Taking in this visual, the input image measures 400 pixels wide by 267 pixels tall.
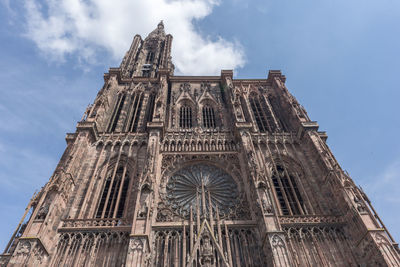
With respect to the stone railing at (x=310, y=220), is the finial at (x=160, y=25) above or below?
above

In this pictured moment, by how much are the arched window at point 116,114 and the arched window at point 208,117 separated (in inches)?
322

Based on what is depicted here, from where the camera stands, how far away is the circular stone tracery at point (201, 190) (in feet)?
56.3

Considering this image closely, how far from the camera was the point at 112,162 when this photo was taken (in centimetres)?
1973

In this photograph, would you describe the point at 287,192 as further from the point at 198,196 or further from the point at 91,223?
the point at 91,223

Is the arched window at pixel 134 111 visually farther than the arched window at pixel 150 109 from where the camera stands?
No

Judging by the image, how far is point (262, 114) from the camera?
2569 centimetres

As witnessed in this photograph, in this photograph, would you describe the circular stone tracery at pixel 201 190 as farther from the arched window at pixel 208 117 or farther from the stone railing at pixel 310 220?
the arched window at pixel 208 117

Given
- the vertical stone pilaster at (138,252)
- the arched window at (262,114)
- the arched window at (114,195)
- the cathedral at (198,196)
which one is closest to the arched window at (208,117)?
the cathedral at (198,196)

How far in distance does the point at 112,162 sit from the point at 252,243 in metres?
11.5

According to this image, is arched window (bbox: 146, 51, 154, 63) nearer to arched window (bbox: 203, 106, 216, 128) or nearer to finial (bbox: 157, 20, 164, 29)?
finial (bbox: 157, 20, 164, 29)

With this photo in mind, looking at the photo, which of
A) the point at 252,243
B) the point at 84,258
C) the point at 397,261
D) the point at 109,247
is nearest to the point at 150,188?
the point at 109,247

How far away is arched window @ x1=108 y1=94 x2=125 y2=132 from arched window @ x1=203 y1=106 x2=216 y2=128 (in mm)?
8174

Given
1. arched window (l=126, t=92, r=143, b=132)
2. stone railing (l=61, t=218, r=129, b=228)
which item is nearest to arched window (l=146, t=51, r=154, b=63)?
arched window (l=126, t=92, r=143, b=132)

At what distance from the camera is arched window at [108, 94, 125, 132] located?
23.5 m
